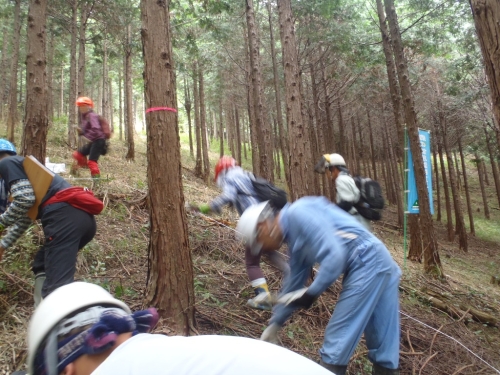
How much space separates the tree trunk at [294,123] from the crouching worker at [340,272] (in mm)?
3303

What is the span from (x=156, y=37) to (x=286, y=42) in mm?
3505

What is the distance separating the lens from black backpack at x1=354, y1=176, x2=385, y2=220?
5.08m

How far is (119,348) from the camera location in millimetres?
1063

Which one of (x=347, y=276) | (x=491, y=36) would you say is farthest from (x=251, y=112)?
(x=347, y=276)

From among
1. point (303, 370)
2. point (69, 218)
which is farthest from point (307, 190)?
point (303, 370)

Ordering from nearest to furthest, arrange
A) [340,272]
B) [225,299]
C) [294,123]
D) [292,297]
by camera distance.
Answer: [340,272] → [292,297] → [225,299] → [294,123]

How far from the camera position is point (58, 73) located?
26.7 metres

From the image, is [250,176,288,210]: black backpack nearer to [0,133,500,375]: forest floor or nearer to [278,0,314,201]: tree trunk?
[0,133,500,375]: forest floor

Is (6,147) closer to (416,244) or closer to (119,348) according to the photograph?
(119,348)

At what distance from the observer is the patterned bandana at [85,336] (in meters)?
1.13

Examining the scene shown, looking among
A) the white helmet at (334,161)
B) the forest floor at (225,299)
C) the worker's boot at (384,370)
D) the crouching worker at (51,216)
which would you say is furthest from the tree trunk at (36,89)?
the worker's boot at (384,370)

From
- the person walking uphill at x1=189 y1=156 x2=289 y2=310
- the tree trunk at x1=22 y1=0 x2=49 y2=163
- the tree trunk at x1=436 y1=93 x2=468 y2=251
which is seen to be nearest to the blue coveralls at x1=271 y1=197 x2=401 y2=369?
the person walking uphill at x1=189 y1=156 x2=289 y2=310

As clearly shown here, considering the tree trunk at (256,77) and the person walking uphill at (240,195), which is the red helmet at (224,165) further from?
the tree trunk at (256,77)

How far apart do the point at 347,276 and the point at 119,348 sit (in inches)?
73.8
